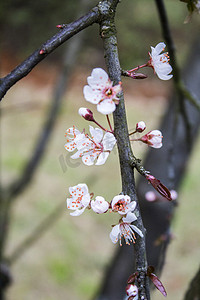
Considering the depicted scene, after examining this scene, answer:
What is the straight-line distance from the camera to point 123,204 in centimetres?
42

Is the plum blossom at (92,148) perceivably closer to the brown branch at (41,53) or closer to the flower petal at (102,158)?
the flower petal at (102,158)

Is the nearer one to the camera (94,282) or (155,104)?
(94,282)

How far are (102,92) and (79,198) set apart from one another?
16 centimetres

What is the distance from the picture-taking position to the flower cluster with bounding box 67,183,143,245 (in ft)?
1.37

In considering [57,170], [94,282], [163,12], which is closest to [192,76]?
[163,12]

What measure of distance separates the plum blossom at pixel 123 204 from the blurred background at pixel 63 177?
63 centimetres

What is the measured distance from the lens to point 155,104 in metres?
7.16

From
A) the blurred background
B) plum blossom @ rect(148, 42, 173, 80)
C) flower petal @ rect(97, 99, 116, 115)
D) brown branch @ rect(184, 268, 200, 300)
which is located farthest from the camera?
the blurred background

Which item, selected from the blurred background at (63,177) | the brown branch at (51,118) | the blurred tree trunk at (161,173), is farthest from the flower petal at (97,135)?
the brown branch at (51,118)

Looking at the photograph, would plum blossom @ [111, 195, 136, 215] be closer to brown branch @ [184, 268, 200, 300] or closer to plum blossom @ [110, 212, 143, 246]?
plum blossom @ [110, 212, 143, 246]

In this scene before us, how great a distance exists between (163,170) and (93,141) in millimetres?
1392

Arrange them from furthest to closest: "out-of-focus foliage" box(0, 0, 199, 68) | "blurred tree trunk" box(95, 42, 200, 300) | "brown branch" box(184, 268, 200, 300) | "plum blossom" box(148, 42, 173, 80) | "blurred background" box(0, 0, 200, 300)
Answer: "out-of-focus foliage" box(0, 0, 199, 68) < "blurred background" box(0, 0, 200, 300) < "blurred tree trunk" box(95, 42, 200, 300) < "brown branch" box(184, 268, 200, 300) < "plum blossom" box(148, 42, 173, 80)

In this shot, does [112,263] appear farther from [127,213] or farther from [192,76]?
[127,213]

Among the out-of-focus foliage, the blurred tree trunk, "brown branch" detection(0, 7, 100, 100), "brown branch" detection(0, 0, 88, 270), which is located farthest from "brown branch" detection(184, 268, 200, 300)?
the out-of-focus foliage
